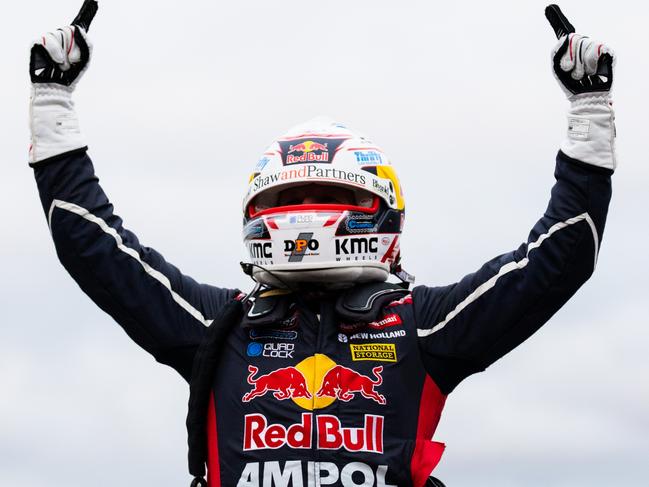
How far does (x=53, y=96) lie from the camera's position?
446 inches

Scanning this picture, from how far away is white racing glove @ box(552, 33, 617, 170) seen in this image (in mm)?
10695

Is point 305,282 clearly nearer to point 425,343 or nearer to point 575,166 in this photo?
point 425,343

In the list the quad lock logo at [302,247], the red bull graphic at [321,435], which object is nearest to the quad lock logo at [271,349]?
the red bull graphic at [321,435]

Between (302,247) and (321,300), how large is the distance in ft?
1.26

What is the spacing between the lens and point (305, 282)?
11.6m

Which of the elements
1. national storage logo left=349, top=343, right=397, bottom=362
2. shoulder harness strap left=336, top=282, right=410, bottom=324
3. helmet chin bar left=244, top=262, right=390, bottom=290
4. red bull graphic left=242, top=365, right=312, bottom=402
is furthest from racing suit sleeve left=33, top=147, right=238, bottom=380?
national storage logo left=349, top=343, right=397, bottom=362

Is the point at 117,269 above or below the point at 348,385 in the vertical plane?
above

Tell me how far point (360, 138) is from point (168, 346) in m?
2.11

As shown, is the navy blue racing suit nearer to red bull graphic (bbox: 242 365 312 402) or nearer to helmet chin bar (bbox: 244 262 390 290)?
red bull graphic (bbox: 242 365 312 402)

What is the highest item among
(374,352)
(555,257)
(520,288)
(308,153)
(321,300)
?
(308,153)

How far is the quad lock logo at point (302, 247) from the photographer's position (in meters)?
11.5

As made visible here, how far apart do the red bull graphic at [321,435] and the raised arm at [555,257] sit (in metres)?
0.60

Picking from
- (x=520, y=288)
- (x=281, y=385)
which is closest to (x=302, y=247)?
(x=281, y=385)

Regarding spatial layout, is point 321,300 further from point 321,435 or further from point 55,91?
point 55,91
